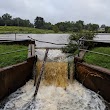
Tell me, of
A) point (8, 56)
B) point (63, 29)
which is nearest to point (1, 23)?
point (63, 29)

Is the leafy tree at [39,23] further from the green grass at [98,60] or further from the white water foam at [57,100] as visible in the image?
the white water foam at [57,100]

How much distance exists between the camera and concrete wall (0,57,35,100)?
32.1ft

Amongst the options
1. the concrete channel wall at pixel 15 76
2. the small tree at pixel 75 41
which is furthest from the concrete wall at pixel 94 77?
the small tree at pixel 75 41

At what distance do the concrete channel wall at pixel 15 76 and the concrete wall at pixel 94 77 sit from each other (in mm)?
2202

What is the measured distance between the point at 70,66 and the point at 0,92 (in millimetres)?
3810

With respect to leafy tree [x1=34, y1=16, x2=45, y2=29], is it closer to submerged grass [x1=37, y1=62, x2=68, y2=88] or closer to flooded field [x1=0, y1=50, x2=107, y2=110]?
submerged grass [x1=37, y1=62, x2=68, y2=88]

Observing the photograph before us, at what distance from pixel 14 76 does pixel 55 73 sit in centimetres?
201

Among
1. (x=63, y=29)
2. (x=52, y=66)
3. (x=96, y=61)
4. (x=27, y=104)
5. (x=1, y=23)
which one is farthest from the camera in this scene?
(x=1, y=23)

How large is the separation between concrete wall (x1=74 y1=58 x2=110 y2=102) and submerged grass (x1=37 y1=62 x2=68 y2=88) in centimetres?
63

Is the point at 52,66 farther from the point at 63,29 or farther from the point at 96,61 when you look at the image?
the point at 63,29

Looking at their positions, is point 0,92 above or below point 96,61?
below

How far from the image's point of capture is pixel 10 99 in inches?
384

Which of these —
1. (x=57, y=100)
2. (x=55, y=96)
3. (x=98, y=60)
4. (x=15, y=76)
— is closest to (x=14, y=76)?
(x=15, y=76)

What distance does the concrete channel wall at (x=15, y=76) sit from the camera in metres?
9.80
